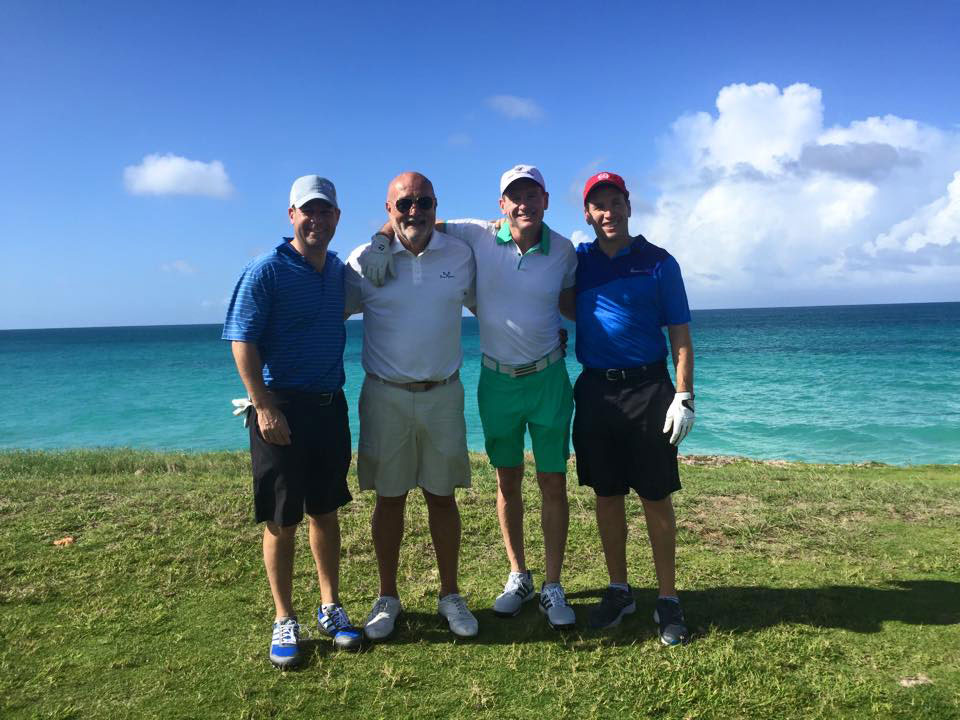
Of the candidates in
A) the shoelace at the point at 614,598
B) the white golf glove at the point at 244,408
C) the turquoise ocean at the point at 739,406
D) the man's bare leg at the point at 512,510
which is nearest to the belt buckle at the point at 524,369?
the man's bare leg at the point at 512,510

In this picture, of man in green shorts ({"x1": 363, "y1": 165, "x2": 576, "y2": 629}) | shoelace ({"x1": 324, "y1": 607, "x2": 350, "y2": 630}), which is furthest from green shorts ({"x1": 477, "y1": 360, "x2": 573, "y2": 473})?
shoelace ({"x1": 324, "y1": 607, "x2": 350, "y2": 630})

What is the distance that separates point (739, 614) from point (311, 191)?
150 inches

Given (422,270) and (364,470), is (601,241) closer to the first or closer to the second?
(422,270)

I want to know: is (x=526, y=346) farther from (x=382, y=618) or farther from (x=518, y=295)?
(x=382, y=618)

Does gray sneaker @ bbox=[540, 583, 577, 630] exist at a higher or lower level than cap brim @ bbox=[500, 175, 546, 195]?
lower

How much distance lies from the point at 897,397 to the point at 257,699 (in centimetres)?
3132

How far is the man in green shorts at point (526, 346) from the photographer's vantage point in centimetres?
440

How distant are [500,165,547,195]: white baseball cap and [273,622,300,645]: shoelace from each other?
299 cm

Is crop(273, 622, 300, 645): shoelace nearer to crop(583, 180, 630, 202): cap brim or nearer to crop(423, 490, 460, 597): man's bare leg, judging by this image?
crop(423, 490, 460, 597): man's bare leg

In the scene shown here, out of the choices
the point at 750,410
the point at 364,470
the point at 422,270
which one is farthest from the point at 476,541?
the point at 750,410

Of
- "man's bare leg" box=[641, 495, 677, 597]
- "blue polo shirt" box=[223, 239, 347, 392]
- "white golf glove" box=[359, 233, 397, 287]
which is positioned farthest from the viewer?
"man's bare leg" box=[641, 495, 677, 597]

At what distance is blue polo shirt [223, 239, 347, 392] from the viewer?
3756 mm

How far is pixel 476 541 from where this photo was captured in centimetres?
586

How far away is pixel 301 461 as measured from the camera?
3.90 m
